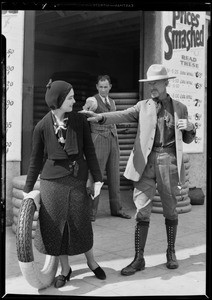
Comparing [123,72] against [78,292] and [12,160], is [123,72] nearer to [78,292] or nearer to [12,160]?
[12,160]

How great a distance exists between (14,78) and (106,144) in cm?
148

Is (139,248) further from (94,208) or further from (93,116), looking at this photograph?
(94,208)

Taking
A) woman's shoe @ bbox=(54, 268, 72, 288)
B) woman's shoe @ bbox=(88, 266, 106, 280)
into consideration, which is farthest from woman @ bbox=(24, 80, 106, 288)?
woman's shoe @ bbox=(88, 266, 106, 280)

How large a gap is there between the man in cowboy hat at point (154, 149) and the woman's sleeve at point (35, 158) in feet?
2.44

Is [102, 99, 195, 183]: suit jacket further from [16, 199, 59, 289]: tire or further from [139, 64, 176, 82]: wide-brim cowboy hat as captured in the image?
[16, 199, 59, 289]: tire

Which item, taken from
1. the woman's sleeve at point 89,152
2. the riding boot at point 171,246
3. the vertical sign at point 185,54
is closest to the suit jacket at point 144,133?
the woman's sleeve at point 89,152

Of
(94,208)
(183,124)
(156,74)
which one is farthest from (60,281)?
(94,208)

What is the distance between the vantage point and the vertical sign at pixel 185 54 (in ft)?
23.6

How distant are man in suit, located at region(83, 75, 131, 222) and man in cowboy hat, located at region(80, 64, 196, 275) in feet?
4.44

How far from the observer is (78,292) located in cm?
394

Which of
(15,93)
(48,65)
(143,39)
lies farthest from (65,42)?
(15,93)

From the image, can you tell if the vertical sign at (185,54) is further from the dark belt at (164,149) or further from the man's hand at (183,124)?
the man's hand at (183,124)

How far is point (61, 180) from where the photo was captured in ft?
13.2

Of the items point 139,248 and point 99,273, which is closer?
point 99,273
